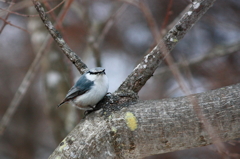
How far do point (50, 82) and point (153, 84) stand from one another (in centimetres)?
192

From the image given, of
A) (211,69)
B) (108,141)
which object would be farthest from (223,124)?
(211,69)

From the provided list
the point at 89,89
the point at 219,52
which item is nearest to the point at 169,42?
the point at 89,89

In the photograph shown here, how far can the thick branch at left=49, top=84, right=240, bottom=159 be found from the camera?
72.5 inches

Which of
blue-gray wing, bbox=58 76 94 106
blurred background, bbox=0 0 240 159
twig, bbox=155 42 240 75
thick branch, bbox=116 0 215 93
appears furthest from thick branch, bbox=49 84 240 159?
twig, bbox=155 42 240 75

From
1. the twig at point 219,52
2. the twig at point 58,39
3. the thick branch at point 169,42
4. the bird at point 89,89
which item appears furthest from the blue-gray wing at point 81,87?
the twig at point 219,52

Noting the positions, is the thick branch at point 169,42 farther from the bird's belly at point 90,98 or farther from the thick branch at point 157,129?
the thick branch at point 157,129

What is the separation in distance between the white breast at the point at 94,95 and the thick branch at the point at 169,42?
20 cm

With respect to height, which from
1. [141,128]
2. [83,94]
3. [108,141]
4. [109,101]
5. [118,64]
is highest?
[118,64]

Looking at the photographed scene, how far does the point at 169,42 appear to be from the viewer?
221cm

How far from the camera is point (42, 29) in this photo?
5156 mm

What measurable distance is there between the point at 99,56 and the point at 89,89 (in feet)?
5.08

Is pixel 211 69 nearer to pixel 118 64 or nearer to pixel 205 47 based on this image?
pixel 205 47

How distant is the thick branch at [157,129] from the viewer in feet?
6.04

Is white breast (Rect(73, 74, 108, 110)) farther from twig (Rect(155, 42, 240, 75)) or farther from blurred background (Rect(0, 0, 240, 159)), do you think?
twig (Rect(155, 42, 240, 75))
